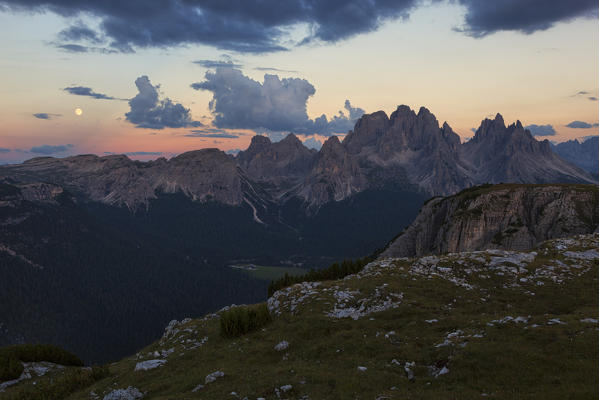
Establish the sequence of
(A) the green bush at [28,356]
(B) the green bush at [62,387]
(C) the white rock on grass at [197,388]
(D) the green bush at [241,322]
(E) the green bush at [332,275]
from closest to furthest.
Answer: (C) the white rock on grass at [197,388] < (B) the green bush at [62,387] < (D) the green bush at [241,322] < (A) the green bush at [28,356] < (E) the green bush at [332,275]

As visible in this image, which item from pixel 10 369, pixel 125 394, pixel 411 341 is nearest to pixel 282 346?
pixel 411 341

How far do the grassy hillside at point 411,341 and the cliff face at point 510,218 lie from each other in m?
55.7

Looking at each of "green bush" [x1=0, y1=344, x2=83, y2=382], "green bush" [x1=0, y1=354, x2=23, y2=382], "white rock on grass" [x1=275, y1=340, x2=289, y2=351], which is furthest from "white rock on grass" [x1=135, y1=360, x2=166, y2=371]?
"green bush" [x1=0, y1=344, x2=83, y2=382]

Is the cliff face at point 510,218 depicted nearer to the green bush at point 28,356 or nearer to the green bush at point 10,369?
the green bush at point 28,356

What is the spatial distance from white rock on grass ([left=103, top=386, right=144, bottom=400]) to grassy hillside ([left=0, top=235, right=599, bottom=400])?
0.88 ft

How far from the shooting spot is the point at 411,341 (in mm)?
29391

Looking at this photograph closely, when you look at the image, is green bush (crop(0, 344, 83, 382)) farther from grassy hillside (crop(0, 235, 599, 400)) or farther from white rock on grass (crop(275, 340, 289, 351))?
white rock on grass (crop(275, 340, 289, 351))

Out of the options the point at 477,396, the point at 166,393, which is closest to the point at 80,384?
the point at 166,393

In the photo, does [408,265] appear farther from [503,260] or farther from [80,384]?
[80,384]

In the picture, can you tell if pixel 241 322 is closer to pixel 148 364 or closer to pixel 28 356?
pixel 148 364

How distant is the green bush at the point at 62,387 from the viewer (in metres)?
34.0

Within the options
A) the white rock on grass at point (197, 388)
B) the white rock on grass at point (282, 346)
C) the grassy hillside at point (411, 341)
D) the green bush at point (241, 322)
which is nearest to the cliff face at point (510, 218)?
the grassy hillside at point (411, 341)

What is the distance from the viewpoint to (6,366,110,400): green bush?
112ft

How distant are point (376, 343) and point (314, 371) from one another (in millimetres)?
6612
